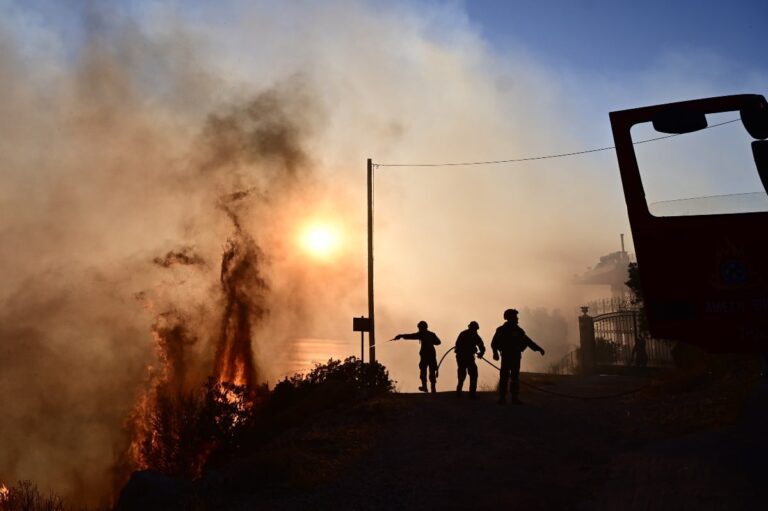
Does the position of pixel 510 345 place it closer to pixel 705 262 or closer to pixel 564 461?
pixel 564 461

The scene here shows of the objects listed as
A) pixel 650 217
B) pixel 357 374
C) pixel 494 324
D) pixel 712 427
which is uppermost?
pixel 494 324

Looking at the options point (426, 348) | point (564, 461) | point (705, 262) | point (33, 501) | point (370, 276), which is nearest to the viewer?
point (705, 262)

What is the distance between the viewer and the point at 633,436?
8820mm

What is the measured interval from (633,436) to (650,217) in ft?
13.8

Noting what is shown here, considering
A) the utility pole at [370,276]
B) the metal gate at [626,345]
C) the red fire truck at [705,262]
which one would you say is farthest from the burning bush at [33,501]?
the metal gate at [626,345]

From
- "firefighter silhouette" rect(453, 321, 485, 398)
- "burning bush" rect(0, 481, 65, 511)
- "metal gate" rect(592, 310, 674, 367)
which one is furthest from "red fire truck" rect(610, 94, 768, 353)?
"metal gate" rect(592, 310, 674, 367)

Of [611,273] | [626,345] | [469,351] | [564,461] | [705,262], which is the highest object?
[611,273]

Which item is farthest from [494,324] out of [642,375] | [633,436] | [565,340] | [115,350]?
[633,436]

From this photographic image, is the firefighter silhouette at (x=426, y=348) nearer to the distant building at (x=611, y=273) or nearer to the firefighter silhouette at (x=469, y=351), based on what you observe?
the firefighter silhouette at (x=469, y=351)

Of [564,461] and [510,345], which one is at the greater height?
[510,345]

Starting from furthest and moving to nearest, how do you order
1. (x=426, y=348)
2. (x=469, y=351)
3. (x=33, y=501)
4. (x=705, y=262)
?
1. (x=426, y=348)
2. (x=33, y=501)
3. (x=469, y=351)
4. (x=705, y=262)

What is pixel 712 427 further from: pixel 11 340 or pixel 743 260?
pixel 11 340

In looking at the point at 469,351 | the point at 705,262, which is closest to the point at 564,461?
the point at 705,262

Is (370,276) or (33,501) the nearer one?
(33,501)
